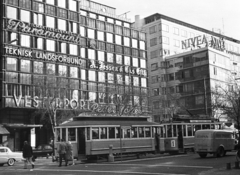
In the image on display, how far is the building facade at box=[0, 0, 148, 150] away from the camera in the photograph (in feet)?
177

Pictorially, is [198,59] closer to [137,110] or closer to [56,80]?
[137,110]

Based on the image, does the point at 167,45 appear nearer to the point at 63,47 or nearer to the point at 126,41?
the point at 126,41

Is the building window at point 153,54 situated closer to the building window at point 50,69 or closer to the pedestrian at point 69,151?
the building window at point 50,69

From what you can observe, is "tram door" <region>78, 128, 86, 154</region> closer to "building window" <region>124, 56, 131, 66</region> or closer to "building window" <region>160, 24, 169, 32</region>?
"building window" <region>124, 56, 131, 66</region>

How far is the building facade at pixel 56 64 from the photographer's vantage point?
177 feet

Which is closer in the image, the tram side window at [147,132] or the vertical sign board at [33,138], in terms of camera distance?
the tram side window at [147,132]

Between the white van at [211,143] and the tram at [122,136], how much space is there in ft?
15.5

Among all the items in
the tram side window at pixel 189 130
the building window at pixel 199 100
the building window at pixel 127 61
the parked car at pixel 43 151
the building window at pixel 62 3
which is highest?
the building window at pixel 62 3

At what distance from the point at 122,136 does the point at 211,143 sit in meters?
6.62

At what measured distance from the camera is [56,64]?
6041 centimetres

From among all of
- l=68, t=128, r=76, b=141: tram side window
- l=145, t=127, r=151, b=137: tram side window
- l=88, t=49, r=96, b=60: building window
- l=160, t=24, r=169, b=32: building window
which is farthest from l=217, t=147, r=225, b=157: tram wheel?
l=160, t=24, r=169, b=32: building window

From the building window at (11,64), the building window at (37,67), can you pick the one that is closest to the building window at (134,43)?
the building window at (37,67)

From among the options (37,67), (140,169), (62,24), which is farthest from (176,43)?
(140,169)

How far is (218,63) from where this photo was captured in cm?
7812
